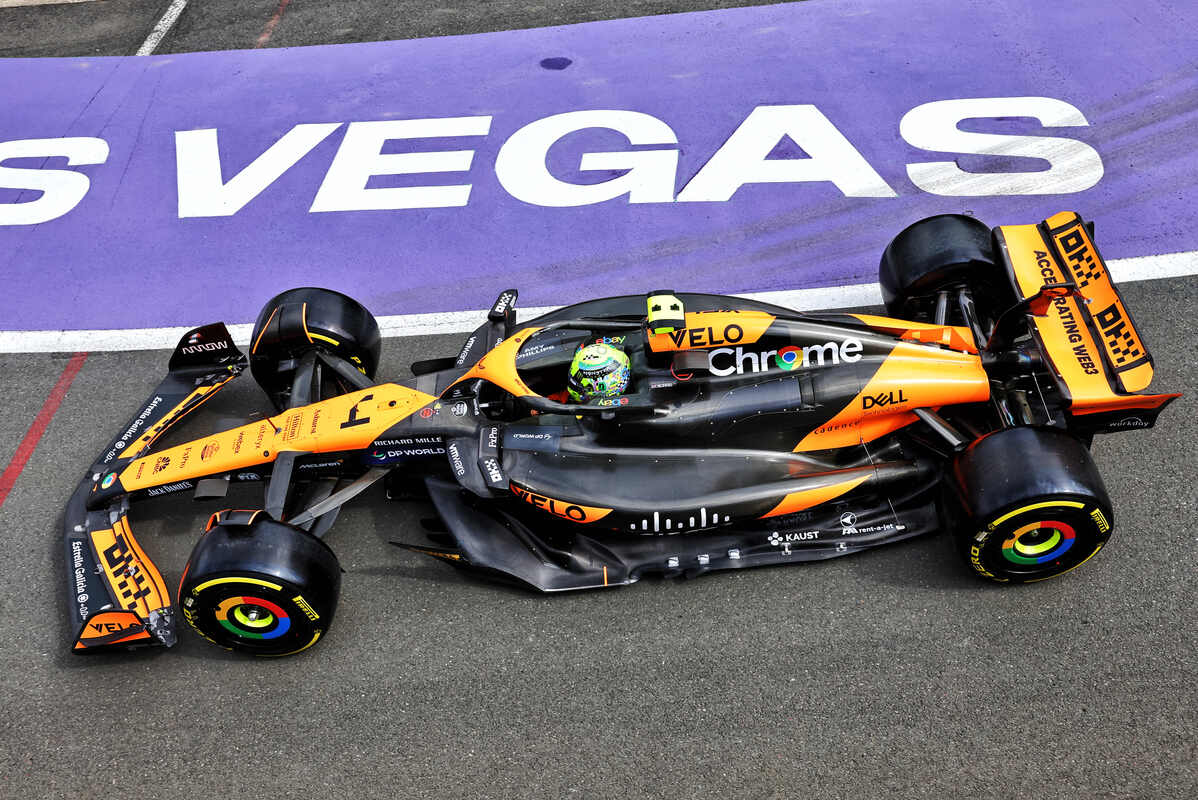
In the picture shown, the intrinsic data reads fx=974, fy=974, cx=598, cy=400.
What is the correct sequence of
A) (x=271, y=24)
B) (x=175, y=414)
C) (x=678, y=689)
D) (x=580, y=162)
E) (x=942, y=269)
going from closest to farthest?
(x=678, y=689), (x=942, y=269), (x=175, y=414), (x=580, y=162), (x=271, y=24)

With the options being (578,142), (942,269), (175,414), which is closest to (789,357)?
(942,269)

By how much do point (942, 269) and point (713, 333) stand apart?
5.60 ft

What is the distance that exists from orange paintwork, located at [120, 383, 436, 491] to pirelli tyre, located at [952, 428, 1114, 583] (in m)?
3.10

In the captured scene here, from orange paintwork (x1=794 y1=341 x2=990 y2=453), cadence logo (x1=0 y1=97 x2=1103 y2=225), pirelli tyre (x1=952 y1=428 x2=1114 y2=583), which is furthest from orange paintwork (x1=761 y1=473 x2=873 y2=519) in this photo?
cadence logo (x1=0 y1=97 x2=1103 y2=225)

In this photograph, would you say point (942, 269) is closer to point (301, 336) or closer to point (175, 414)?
point (301, 336)

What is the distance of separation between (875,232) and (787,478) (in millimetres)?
3049

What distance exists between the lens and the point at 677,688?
17.2ft

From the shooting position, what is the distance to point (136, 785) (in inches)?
201

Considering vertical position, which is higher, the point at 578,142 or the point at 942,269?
the point at 942,269

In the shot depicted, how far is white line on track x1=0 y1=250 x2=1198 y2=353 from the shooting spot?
7289 millimetres

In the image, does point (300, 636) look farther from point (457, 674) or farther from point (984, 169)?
point (984, 169)

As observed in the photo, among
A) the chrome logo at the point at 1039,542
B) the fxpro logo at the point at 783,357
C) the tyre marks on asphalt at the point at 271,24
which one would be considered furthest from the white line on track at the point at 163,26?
the chrome logo at the point at 1039,542

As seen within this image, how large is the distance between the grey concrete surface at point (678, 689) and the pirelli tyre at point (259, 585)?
0.95 feet

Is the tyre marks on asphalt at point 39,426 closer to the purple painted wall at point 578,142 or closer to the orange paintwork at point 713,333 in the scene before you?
the purple painted wall at point 578,142
